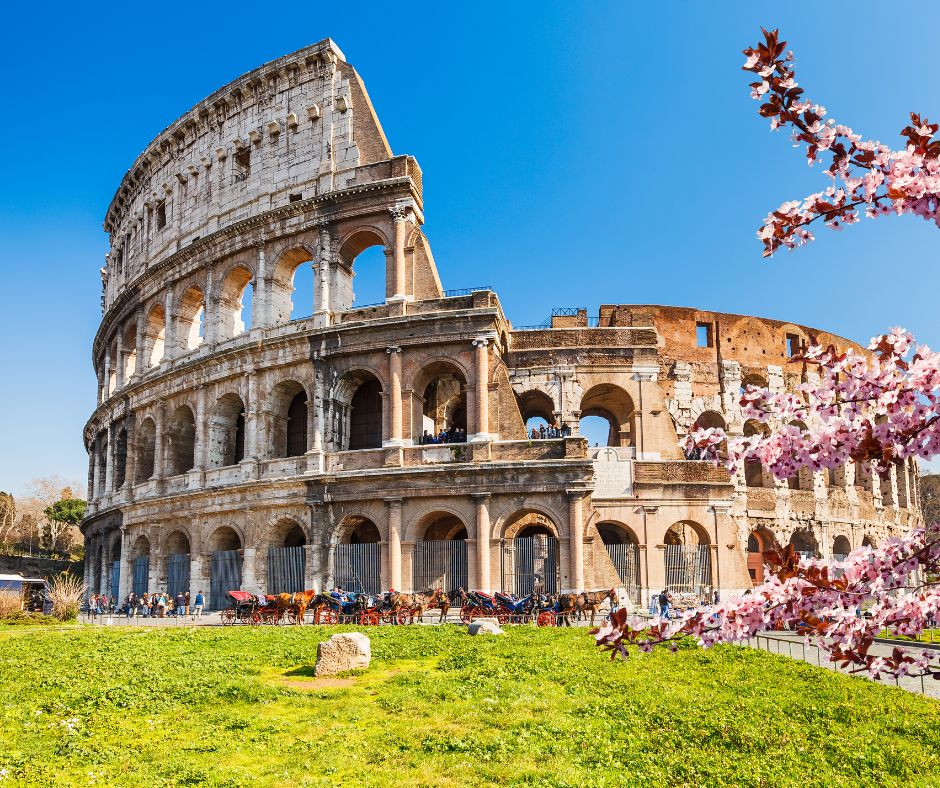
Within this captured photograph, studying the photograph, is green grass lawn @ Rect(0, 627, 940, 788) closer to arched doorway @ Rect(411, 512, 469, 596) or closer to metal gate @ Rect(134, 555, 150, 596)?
arched doorway @ Rect(411, 512, 469, 596)

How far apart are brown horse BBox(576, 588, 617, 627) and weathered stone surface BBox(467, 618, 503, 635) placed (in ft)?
10.8

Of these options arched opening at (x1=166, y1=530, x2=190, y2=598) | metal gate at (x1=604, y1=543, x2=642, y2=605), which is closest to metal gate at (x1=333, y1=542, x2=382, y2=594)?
arched opening at (x1=166, y1=530, x2=190, y2=598)

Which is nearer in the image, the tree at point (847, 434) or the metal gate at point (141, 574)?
the tree at point (847, 434)

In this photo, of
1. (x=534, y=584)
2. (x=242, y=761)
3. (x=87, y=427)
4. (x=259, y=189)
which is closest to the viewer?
(x=242, y=761)

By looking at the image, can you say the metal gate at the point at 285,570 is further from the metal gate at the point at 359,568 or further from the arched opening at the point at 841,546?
the arched opening at the point at 841,546

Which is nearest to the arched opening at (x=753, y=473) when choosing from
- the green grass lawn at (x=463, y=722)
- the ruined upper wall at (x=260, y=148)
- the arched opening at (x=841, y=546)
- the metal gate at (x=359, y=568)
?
the arched opening at (x=841, y=546)

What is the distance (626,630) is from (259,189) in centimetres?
2662

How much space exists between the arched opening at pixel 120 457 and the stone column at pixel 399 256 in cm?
1458

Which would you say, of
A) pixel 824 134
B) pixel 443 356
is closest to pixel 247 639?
pixel 443 356

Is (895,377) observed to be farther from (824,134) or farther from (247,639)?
(247,639)

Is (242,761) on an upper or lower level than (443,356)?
lower

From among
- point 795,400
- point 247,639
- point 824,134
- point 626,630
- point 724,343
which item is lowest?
point 247,639

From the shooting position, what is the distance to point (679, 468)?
2566 cm

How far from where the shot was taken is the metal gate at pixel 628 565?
79.4ft
